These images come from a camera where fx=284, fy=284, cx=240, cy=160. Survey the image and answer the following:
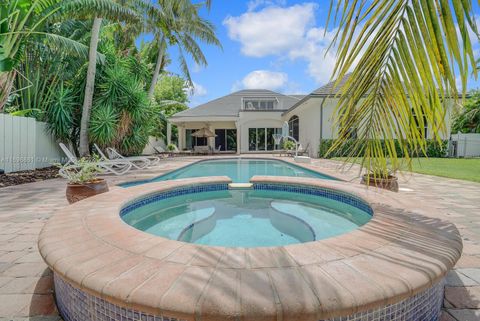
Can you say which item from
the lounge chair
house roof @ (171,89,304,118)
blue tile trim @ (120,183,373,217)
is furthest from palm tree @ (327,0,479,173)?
house roof @ (171,89,304,118)

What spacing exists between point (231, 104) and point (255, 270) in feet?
88.6

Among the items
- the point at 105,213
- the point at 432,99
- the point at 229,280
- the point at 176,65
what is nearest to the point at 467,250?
the point at 432,99

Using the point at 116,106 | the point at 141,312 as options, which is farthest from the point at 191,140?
the point at 141,312

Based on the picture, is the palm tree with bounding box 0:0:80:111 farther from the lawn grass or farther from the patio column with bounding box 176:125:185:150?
the patio column with bounding box 176:125:185:150

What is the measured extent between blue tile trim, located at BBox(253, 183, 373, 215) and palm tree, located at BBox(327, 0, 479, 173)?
2952 millimetres

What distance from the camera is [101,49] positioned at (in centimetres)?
1423

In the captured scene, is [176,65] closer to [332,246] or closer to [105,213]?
[105,213]

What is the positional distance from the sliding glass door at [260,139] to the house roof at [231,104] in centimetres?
227

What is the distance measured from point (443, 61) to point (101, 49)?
15.8m

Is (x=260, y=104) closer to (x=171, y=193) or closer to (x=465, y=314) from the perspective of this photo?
(x=171, y=193)

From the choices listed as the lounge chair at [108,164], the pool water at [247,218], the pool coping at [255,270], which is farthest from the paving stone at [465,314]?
the lounge chair at [108,164]

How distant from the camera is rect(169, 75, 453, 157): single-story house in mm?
23578

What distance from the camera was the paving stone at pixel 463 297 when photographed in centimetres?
242

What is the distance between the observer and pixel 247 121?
25078mm
